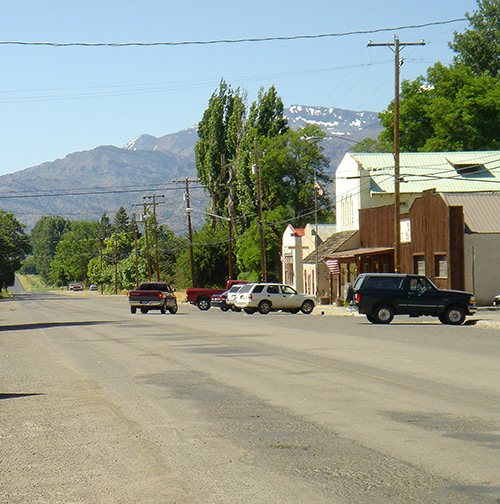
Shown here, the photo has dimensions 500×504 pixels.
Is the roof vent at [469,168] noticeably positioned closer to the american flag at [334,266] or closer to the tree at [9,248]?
the american flag at [334,266]

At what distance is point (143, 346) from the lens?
2350cm

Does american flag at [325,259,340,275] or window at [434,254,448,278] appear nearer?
window at [434,254,448,278]

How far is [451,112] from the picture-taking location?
75.4m

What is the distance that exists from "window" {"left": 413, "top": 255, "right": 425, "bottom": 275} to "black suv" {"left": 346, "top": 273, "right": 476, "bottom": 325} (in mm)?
15748

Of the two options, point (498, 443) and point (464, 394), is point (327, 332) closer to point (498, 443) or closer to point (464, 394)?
point (464, 394)

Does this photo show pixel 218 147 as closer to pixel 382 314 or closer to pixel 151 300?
pixel 151 300

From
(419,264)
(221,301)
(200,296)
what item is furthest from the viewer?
(200,296)

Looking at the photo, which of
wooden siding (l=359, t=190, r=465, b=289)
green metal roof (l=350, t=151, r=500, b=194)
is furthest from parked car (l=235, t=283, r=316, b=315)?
green metal roof (l=350, t=151, r=500, b=194)

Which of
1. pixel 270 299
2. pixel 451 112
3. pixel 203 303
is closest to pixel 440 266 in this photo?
pixel 270 299

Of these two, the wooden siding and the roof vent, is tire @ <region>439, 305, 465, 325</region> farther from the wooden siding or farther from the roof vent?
the roof vent

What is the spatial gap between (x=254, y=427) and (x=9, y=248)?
5075 inches

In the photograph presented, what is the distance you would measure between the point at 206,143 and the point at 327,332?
64927mm

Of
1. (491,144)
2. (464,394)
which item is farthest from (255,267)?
(464,394)

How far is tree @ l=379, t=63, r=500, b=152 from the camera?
74625 mm
